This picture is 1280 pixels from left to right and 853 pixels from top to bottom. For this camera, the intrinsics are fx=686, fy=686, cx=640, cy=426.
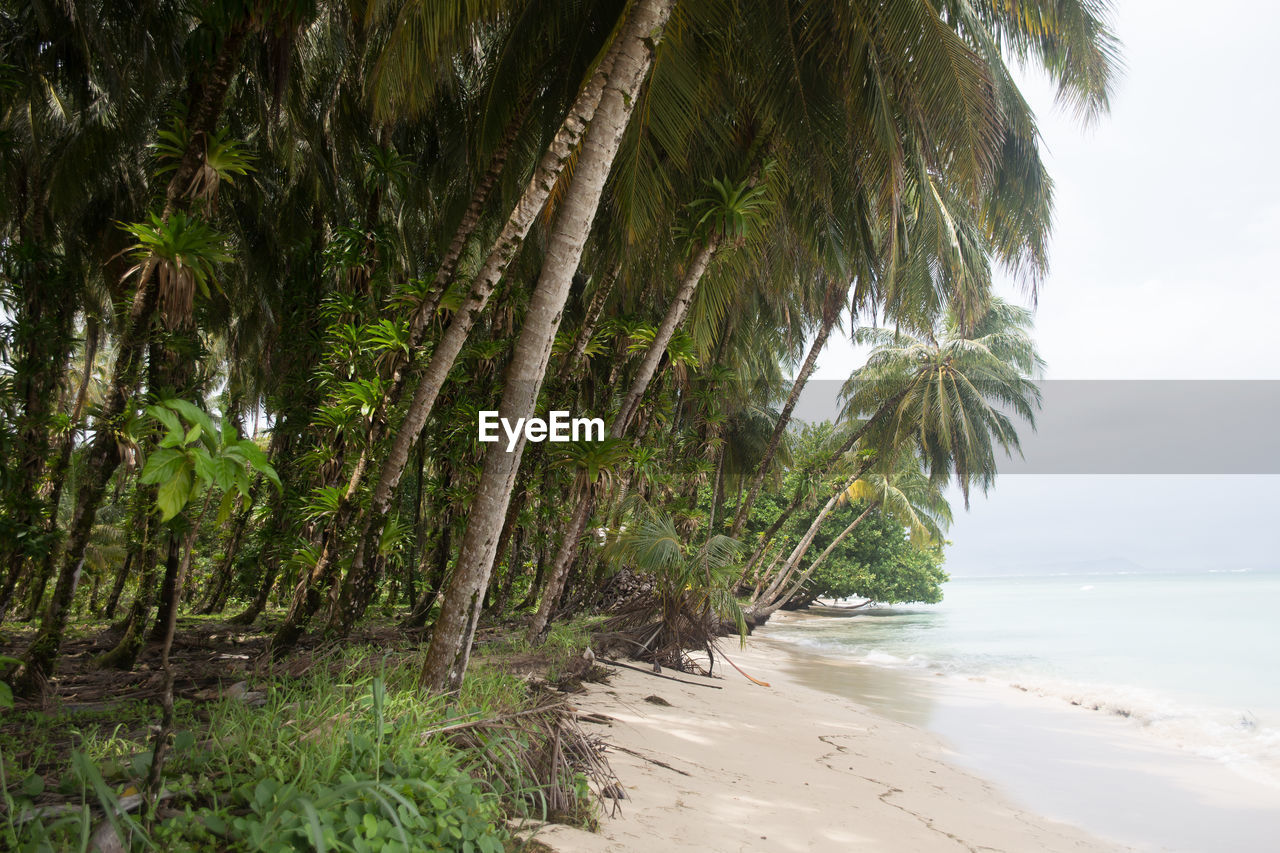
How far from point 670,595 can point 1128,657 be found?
13.6m

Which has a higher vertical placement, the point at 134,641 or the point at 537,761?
the point at 537,761

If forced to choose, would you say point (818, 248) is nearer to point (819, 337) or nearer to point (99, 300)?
point (819, 337)

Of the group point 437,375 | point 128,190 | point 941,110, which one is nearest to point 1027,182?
point 941,110

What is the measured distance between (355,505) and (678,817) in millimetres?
3470

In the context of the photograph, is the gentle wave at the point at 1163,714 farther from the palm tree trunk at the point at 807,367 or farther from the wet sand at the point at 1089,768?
the palm tree trunk at the point at 807,367

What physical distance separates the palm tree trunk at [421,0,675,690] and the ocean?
427 centimetres

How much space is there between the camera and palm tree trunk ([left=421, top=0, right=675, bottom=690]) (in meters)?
3.69

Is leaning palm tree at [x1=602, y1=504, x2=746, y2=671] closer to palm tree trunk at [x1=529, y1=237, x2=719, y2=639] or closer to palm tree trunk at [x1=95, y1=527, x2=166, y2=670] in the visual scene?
palm tree trunk at [x1=529, y1=237, x2=719, y2=639]

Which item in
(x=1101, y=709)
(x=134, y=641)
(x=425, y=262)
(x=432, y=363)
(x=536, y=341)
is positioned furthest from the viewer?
(x=425, y=262)

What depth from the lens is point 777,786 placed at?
4188 mm

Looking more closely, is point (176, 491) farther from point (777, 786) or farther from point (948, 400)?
point (948, 400)

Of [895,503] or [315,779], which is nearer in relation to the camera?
[315,779]

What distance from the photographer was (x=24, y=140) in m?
6.99

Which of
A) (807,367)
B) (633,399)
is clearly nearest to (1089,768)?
(633,399)
